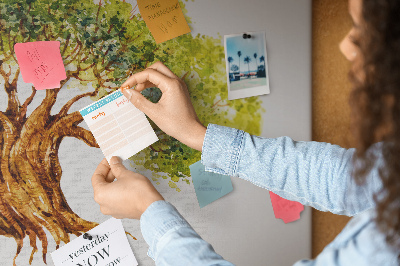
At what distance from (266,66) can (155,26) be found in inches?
11.1

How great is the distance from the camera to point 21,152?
2.08 feet

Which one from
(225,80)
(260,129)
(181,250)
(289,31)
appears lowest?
(181,250)

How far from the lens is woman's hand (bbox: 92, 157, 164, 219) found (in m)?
0.56

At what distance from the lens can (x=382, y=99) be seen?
0.37 metres

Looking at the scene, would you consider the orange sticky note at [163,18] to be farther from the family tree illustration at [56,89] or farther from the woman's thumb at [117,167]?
the woman's thumb at [117,167]

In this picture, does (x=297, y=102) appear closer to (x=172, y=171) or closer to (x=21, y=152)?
(x=172, y=171)

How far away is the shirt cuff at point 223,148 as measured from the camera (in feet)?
2.10

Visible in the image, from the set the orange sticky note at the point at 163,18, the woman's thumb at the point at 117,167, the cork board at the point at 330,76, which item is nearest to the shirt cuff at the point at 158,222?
the woman's thumb at the point at 117,167

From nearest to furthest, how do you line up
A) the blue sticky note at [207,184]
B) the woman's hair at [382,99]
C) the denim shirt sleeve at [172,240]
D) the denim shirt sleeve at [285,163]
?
1. the woman's hair at [382,99]
2. the denim shirt sleeve at [172,240]
3. the denim shirt sleeve at [285,163]
4. the blue sticky note at [207,184]

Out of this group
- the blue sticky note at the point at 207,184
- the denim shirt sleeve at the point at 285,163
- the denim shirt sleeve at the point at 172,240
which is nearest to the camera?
the denim shirt sleeve at the point at 172,240

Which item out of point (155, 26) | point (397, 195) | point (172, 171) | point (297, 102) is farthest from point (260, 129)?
point (397, 195)

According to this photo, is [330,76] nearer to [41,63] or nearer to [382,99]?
[382,99]

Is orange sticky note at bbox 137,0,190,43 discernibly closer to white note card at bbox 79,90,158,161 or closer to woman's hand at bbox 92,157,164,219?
white note card at bbox 79,90,158,161

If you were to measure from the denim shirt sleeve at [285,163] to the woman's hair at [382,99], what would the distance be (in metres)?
0.20
